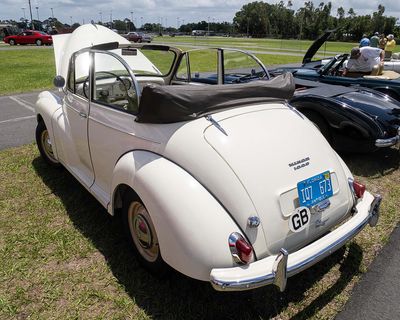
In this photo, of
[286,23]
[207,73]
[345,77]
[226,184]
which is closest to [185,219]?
[226,184]

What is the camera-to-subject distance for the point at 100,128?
3129mm

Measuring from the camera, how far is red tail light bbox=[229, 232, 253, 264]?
2.08 meters

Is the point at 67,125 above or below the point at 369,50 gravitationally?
below

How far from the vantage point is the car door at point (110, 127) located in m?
2.79

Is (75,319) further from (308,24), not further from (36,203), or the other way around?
(308,24)

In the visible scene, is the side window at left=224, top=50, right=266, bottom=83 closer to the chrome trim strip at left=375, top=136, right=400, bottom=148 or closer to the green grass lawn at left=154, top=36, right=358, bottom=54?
the chrome trim strip at left=375, top=136, right=400, bottom=148

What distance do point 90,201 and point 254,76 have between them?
341 centimetres

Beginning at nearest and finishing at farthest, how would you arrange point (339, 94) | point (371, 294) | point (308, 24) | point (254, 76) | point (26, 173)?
point (371, 294) < point (26, 173) < point (339, 94) < point (254, 76) < point (308, 24)

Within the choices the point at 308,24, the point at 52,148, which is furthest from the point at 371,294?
the point at 308,24

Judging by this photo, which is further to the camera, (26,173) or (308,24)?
(308,24)

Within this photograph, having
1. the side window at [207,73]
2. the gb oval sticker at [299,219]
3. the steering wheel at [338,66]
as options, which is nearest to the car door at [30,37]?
the side window at [207,73]

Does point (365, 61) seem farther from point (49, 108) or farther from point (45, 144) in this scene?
point (45, 144)

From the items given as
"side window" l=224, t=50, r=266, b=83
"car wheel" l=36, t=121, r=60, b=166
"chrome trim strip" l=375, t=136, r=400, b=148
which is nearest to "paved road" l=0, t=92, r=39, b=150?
"car wheel" l=36, t=121, r=60, b=166

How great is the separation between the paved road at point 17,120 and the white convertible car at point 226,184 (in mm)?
3476
